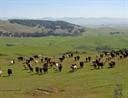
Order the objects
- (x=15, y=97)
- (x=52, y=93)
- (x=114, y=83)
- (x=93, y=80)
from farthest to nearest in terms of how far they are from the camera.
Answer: (x=93, y=80) → (x=114, y=83) → (x=52, y=93) → (x=15, y=97)

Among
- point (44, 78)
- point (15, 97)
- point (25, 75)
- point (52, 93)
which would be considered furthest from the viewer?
point (25, 75)

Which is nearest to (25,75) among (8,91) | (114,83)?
(8,91)

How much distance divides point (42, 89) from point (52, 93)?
81.0 inches

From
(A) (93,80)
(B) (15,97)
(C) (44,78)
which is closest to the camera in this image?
(B) (15,97)

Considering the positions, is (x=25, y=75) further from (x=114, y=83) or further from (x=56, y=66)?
(x=114, y=83)

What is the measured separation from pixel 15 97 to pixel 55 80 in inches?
418

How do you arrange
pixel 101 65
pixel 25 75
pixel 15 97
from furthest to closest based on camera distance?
pixel 101 65 → pixel 25 75 → pixel 15 97

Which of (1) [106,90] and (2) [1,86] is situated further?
(2) [1,86]

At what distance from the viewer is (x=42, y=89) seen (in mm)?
38938

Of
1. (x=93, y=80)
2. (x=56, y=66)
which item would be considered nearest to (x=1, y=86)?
(x=93, y=80)

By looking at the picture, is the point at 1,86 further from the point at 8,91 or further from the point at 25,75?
the point at 25,75

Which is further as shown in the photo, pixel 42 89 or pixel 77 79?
pixel 77 79

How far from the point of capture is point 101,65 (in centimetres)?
5444

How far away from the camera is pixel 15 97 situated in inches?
1372
